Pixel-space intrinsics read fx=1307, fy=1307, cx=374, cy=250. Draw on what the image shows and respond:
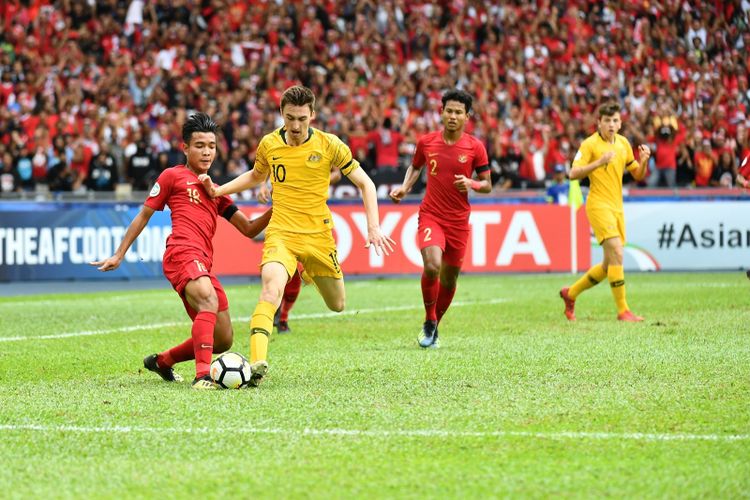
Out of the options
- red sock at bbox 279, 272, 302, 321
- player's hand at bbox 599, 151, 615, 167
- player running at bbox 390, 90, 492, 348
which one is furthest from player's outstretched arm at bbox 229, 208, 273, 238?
player's hand at bbox 599, 151, 615, 167

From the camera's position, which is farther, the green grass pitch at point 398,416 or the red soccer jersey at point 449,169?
the red soccer jersey at point 449,169

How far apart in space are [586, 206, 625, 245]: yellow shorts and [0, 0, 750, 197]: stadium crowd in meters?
10.2

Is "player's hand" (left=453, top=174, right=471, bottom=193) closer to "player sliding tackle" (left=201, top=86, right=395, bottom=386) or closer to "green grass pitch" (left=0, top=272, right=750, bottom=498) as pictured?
"green grass pitch" (left=0, top=272, right=750, bottom=498)

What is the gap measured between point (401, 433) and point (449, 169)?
5722 millimetres

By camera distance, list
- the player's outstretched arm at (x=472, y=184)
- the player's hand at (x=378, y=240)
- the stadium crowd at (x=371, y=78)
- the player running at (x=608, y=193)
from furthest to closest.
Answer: the stadium crowd at (x=371, y=78)
the player running at (x=608, y=193)
the player's outstretched arm at (x=472, y=184)
the player's hand at (x=378, y=240)

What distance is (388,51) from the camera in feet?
98.1

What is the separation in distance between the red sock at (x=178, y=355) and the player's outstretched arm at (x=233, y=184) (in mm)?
1071

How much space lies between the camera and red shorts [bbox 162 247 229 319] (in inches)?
357

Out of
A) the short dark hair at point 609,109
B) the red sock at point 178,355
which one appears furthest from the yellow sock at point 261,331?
the short dark hair at point 609,109

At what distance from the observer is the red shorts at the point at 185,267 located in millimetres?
9062

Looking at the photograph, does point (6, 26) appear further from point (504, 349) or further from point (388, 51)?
point (504, 349)

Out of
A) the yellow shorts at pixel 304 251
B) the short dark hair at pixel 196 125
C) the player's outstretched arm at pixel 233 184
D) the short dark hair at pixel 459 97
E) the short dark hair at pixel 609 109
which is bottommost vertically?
the yellow shorts at pixel 304 251

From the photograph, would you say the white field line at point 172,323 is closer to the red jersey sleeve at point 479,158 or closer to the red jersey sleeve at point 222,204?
the red jersey sleeve at point 479,158

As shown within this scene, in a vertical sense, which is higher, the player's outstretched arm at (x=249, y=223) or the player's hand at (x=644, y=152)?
the player's hand at (x=644, y=152)
